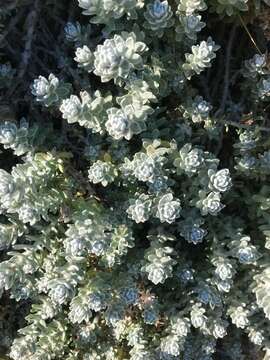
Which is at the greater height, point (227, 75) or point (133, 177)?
point (227, 75)

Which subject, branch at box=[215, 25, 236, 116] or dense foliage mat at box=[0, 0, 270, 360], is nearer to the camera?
dense foliage mat at box=[0, 0, 270, 360]

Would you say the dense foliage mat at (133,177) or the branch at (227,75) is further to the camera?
the branch at (227,75)

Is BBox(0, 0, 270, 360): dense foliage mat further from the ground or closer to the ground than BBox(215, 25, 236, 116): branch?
closer to the ground

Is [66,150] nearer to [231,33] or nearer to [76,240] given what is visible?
[76,240]

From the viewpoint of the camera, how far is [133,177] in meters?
2.13

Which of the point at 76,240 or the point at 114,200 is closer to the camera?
the point at 76,240

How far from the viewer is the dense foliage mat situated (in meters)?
2.00

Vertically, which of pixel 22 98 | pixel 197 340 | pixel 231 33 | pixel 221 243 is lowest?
pixel 197 340

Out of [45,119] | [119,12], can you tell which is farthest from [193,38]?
[45,119]

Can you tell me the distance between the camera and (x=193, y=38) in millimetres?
2035

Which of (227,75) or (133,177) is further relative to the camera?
(227,75)

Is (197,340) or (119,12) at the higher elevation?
(119,12)

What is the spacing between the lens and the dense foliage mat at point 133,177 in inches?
78.6

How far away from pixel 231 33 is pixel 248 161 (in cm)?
53
